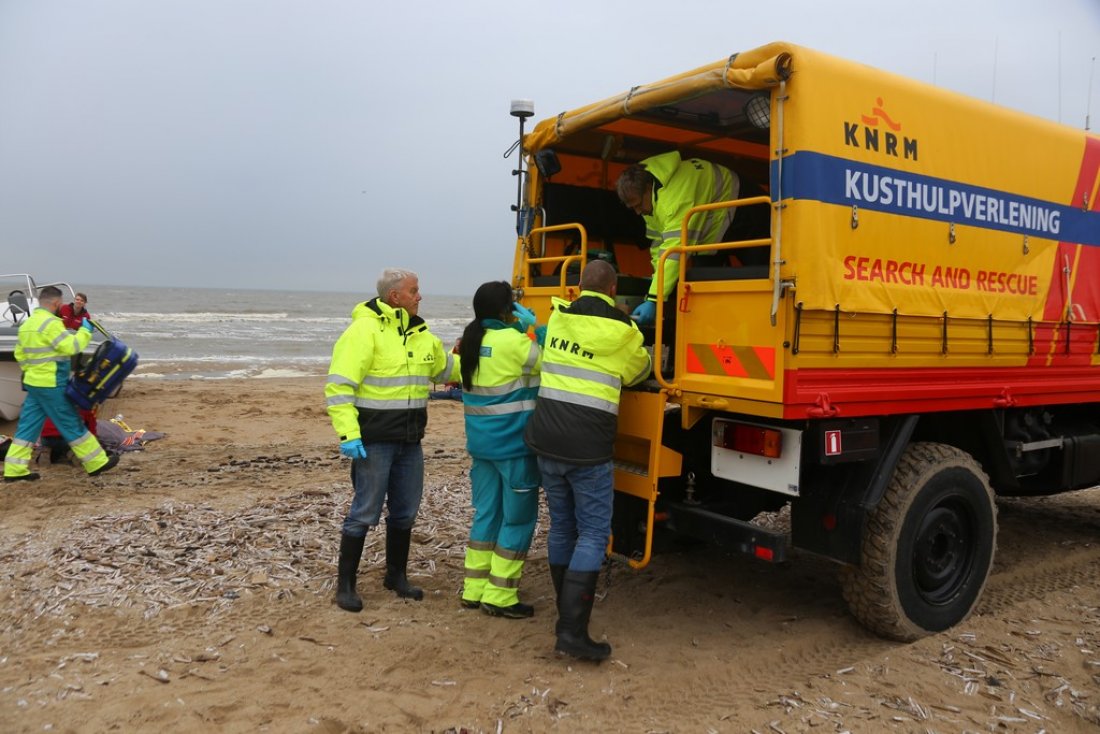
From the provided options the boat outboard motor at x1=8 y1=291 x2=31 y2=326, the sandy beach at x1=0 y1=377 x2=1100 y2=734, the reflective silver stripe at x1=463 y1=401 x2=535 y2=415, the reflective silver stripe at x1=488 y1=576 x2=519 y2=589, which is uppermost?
the boat outboard motor at x1=8 y1=291 x2=31 y2=326

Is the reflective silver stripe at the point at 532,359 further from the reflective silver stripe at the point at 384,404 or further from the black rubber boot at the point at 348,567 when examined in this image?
the black rubber boot at the point at 348,567

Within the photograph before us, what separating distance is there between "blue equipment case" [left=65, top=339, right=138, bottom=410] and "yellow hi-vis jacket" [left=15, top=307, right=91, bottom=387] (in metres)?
0.23

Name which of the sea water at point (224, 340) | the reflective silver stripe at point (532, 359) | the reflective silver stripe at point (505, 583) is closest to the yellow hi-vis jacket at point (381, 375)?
the reflective silver stripe at point (532, 359)

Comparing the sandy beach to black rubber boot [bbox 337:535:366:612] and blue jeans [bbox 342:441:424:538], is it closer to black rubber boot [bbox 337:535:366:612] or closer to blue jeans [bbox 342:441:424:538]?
black rubber boot [bbox 337:535:366:612]

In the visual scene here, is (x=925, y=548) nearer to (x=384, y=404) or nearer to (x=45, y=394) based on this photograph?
(x=384, y=404)

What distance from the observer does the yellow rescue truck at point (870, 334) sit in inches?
143

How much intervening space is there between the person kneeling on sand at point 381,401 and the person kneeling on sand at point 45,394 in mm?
4459

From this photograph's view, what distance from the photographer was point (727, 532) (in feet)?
13.2

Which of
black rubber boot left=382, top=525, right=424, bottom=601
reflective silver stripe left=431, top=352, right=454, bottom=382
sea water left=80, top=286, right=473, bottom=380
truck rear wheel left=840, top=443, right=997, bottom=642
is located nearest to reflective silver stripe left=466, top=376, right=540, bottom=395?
reflective silver stripe left=431, top=352, right=454, bottom=382

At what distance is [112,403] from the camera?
41.8 feet

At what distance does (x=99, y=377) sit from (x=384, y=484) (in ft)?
16.4

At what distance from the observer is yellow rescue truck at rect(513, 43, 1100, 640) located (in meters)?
3.64

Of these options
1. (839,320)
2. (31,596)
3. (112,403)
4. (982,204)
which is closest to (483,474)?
(839,320)

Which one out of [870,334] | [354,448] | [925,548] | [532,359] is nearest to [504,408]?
[532,359]
